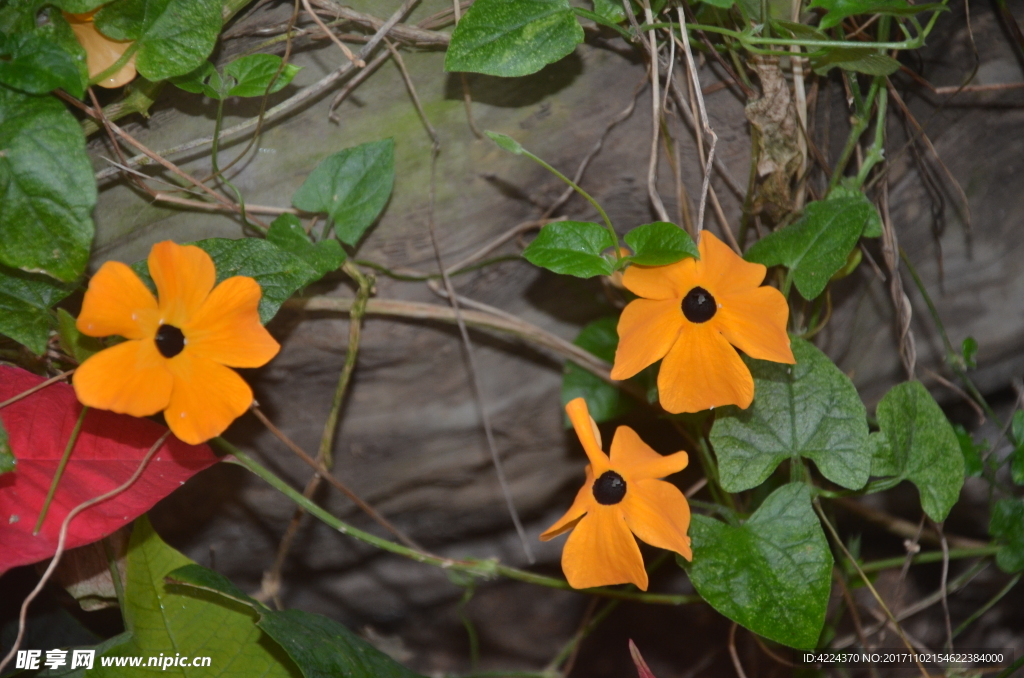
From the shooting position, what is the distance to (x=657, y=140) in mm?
1010

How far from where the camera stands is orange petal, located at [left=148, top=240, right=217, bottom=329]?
0.75m

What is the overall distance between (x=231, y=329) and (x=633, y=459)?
0.51 m

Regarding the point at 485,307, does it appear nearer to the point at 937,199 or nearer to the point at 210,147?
the point at 210,147

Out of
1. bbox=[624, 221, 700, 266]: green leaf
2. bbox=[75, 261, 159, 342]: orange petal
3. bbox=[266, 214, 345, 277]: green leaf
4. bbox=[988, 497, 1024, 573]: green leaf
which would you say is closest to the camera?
bbox=[75, 261, 159, 342]: orange petal

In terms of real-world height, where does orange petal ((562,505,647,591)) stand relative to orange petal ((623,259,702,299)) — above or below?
below

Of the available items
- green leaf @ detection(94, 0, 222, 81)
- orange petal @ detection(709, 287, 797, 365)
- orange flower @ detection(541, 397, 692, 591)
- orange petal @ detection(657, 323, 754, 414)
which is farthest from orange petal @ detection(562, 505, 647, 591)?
green leaf @ detection(94, 0, 222, 81)

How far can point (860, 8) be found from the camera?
32.8 inches

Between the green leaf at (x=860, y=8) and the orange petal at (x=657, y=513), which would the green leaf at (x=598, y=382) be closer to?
the orange petal at (x=657, y=513)

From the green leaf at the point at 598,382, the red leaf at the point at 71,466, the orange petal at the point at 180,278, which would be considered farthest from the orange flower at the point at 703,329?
the red leaf at the point at 71,466

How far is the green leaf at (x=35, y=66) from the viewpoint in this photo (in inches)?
32.0

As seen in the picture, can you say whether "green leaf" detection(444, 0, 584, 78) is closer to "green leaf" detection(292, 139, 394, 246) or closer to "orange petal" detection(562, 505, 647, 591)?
"green leaf" detection(292, 139, 394, 246)

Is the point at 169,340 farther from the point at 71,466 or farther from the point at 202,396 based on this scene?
the point at 71,466

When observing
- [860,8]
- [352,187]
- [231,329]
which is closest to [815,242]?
[860,8]

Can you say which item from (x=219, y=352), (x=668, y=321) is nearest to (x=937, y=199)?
(x=668, y=321)
